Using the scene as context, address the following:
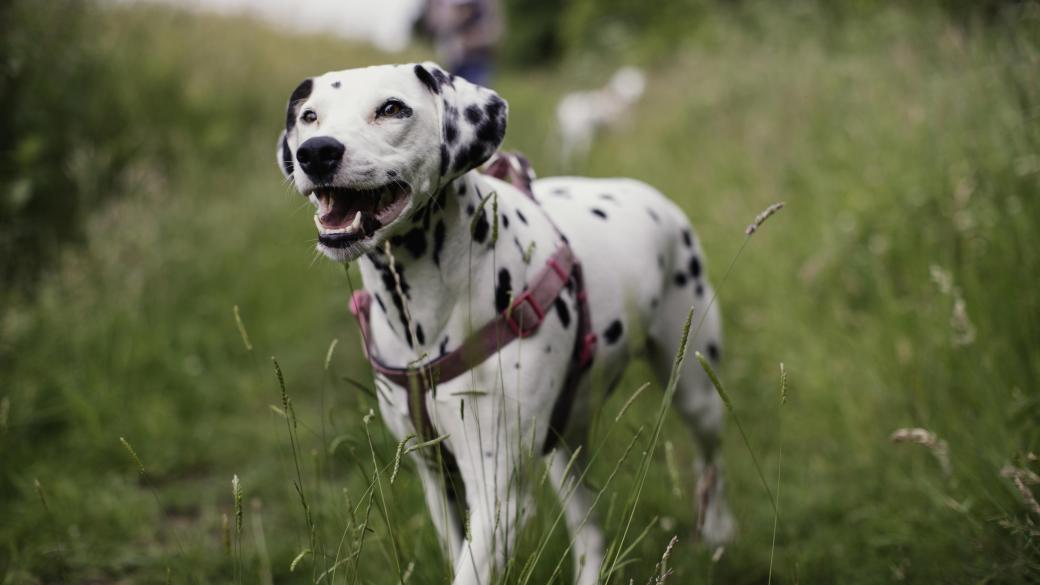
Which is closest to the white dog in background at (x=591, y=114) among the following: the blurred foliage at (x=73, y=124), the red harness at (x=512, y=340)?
the blurred foliage at (x=73, y=124)

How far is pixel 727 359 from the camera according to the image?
4.64m

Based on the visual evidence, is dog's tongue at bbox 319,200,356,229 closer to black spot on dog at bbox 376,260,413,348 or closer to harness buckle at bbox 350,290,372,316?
black spot on dog at bbox 376,260,413,348

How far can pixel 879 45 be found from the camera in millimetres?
6391

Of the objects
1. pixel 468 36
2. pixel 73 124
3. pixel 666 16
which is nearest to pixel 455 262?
pixel 73 124

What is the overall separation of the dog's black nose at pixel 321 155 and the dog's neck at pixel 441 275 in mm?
304

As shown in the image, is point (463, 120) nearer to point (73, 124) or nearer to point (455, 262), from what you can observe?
point (455, 262)

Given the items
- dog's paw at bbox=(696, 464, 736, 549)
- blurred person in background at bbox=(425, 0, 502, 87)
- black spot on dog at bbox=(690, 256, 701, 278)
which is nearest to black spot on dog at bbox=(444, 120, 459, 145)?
black spot on dog at bbox=(690, 256, 701, 278)

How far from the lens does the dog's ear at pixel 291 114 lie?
6.72 ft

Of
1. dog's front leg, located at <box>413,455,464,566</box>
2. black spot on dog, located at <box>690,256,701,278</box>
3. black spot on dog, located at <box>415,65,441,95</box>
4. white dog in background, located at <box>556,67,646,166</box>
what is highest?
black spot on dog, located at <box>415,65,441,95</box>

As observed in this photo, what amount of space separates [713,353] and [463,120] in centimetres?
168

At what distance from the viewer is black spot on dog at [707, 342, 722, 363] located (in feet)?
10.3

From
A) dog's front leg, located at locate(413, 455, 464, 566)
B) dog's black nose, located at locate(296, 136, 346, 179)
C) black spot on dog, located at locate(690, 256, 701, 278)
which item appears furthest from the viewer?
black spot on dog, located at locate(690, 256, 701, 278)

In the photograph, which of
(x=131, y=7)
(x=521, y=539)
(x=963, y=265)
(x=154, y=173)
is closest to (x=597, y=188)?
(x=521, y=539)

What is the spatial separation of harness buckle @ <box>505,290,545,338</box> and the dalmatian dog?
3 centimetres
